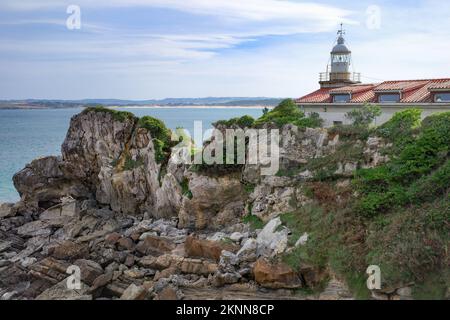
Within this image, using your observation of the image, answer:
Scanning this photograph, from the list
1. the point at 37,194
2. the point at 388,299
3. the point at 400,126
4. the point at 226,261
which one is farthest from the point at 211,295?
the point at 37,194

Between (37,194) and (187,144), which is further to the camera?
(37,194)

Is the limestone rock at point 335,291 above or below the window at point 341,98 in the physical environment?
below

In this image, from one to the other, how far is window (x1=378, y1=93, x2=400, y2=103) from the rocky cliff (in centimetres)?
571

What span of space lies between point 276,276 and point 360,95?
1574cm

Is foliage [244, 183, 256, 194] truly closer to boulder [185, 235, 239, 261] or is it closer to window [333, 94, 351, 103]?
boulder [185, 235, 239, 261]

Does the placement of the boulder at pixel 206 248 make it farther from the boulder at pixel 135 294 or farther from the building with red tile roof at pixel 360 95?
the building with red tile roof at pixel 360 95

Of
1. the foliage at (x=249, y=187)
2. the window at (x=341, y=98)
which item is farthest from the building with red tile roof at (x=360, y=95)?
the foliage at (x=249, y=187)

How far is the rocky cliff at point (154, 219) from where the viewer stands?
53.9 ft

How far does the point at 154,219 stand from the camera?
2645 centimetres

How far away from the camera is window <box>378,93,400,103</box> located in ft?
80.8

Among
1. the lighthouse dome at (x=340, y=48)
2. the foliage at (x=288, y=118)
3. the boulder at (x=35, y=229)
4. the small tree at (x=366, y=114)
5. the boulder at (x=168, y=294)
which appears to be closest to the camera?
the boulder at (x=168, y=294)

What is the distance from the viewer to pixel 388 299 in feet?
43.9

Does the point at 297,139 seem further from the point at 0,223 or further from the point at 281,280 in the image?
the point at 0,223
